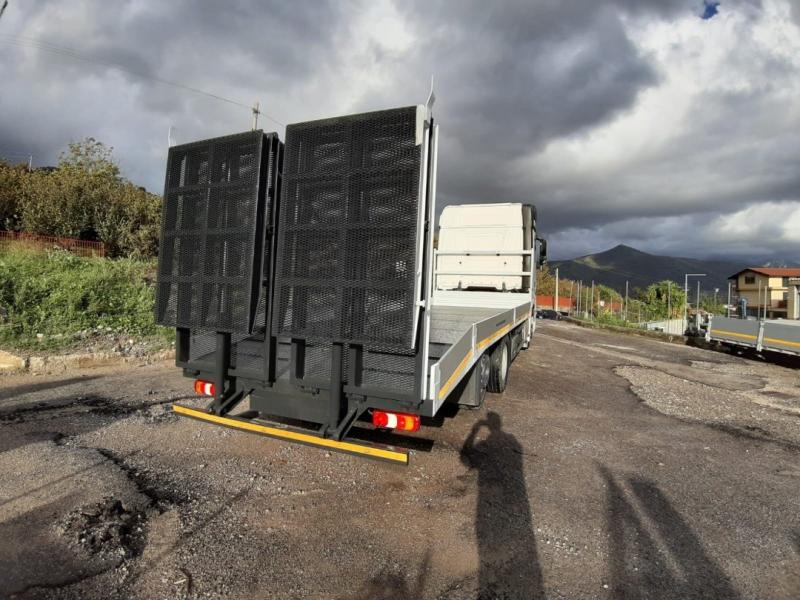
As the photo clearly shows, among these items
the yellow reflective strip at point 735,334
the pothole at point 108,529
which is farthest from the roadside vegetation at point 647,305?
the pothole at point 108,529

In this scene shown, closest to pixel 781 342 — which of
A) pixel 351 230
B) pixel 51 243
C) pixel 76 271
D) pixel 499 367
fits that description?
pixel 499 367

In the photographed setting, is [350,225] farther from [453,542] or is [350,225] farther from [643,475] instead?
[643,475]

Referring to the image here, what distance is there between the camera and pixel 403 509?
326cm

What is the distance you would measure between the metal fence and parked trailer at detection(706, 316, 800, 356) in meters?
21.5

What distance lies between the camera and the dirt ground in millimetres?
2436

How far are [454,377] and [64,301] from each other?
30.6 ft

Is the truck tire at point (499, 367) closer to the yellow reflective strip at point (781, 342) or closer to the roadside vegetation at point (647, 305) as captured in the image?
the yellow reflective strip at point (781, 342)

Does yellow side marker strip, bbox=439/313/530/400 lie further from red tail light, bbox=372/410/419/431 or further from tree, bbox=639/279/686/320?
tree, bbox=639/279/686/320

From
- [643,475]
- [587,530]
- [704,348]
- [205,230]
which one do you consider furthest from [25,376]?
[704,348]

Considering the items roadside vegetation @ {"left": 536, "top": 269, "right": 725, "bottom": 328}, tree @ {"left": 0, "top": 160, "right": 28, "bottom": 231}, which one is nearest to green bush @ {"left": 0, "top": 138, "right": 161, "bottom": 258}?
tree @ {"left": 0, "top": 160, "right": 28, "bottom": 231}

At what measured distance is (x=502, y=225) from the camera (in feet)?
26.7

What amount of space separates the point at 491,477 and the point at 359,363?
1778 mm

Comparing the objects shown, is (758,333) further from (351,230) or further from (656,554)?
(351,230)

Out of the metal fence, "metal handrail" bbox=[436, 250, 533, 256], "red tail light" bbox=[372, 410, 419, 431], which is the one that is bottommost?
"red tail light" bbox=[372, 410, 419, 431]
